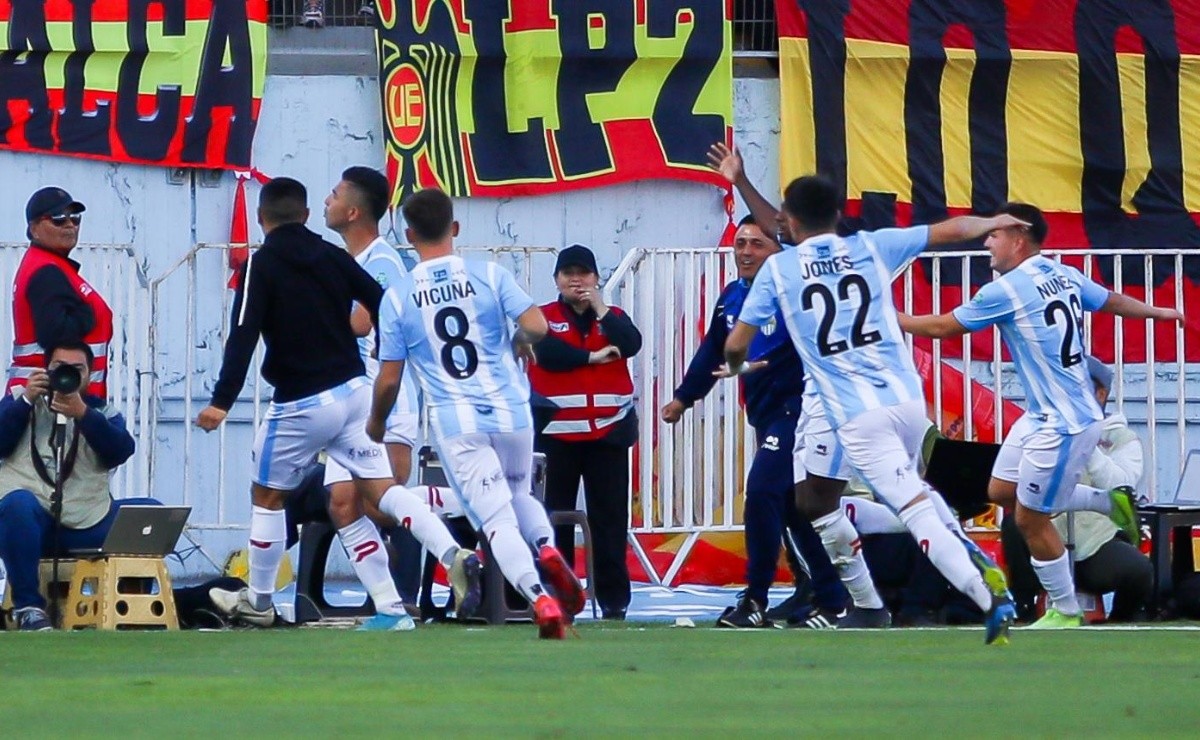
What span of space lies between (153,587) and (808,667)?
4165 mm

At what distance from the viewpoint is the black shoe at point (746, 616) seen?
9.90 meters

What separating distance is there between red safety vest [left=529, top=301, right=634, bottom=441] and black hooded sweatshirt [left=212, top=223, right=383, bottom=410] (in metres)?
1.88

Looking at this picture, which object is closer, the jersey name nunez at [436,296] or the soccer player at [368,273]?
the jersey name nunez at [436,296]

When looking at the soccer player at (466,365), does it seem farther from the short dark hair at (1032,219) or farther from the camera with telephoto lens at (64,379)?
the short dark hair at (1032,219)

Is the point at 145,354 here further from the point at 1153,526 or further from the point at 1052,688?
the point at 1052,688

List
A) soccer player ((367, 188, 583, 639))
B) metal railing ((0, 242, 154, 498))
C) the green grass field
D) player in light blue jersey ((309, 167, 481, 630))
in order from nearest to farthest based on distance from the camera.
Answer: the green grass field < soccer player ((367, 188, 583, 639)) < player in light blue jersey ((309, 167, 481, 630)) < metal railing ((0, 242, 154, 498))

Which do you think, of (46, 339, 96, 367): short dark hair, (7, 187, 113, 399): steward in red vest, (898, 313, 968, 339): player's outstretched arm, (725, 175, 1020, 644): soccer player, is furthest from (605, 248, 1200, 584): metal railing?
(725, 175, 1020, 644): soccer player

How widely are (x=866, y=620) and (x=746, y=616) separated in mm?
716

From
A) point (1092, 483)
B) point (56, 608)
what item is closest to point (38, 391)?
point (56, 608)

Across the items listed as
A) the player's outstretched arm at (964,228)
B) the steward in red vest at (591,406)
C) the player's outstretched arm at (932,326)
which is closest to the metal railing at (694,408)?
the steward in red vest at (591,406)

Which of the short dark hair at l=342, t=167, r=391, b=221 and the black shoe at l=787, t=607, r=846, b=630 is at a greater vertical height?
the short dark hair at l=342, t=167, r=391, b=221

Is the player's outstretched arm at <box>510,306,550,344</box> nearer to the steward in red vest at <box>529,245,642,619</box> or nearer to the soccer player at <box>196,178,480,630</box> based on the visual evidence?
the soccer player at <box>196,178,480,630</box>

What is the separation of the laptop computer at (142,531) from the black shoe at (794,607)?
2667 millimetres

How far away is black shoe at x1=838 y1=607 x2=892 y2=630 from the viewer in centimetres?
937
